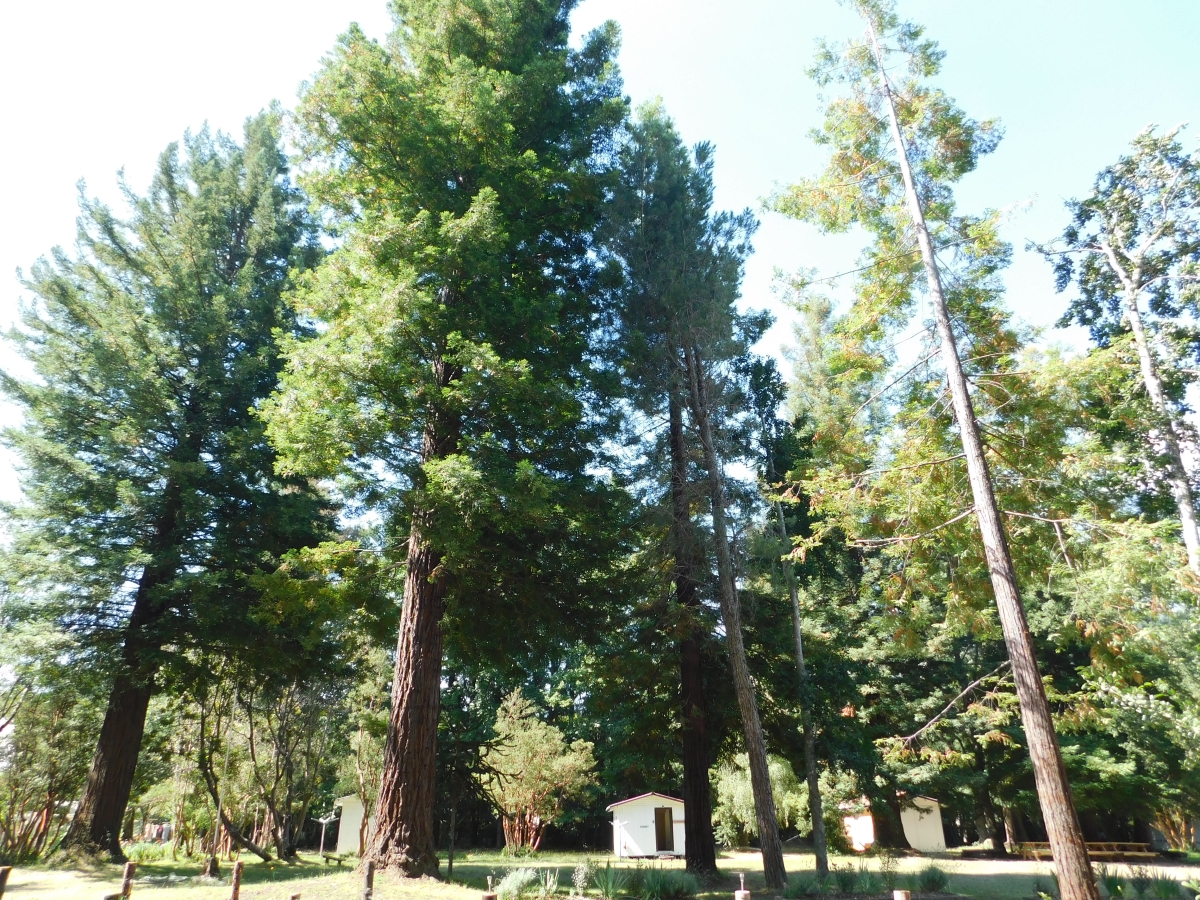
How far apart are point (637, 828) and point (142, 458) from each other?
84.7 feet

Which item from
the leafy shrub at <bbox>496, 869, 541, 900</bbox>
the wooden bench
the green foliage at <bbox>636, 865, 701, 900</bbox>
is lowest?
A: the wooden bench

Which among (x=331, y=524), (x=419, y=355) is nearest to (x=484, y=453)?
(x=419, y=355)

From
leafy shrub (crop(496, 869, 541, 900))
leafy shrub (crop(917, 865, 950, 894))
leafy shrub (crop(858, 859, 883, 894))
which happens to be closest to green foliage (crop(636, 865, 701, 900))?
leafy shrub (crop(496, 869, 541, 900))

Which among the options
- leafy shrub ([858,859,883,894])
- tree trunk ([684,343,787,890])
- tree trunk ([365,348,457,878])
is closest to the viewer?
tree trunk ([365,348,457,878])

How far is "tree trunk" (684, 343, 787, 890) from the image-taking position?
11.5 meters

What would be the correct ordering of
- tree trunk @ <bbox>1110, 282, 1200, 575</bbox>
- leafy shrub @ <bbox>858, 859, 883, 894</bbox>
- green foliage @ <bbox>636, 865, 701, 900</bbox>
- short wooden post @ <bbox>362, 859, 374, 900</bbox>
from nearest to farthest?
short wooden post @ <bbox>362, 859, 374, 900</bbox> → green foliage @ <bbox>636, 865, 701, 900</bbox> → leafy shrub @ <bbox>858, 859, 883, 894</bbox> → tree trunk @ <bbox>1110, 282, 1200, 575</bbox>

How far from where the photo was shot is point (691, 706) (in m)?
13.9

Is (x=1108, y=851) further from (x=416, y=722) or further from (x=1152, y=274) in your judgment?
(x=416, y=722)

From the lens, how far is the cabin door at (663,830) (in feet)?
96.7

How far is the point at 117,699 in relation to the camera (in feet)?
45.6

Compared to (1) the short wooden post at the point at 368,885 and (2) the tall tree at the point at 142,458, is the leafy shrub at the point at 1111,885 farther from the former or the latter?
(2) the tall tree at the point at 142,458

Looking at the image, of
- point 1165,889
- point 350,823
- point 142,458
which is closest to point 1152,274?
point 1165,889

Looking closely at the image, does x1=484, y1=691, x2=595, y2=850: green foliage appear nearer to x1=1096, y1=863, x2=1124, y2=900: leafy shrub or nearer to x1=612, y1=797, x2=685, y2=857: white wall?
x1=612, y1=797, x2=685, y2=857: white wall

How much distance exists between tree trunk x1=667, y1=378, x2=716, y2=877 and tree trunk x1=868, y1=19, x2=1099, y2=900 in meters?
6.32
